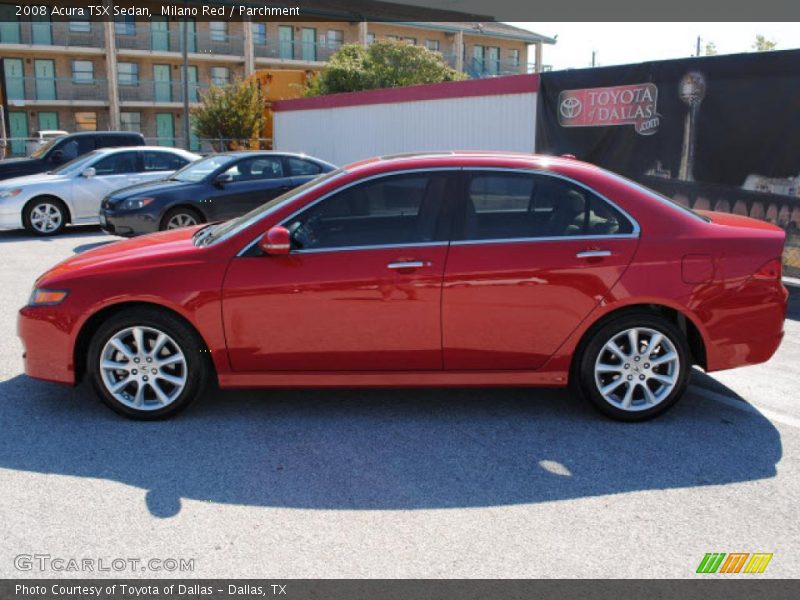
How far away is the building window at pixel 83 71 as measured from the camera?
141 ft

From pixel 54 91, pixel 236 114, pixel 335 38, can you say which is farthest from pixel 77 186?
pixel 335 38

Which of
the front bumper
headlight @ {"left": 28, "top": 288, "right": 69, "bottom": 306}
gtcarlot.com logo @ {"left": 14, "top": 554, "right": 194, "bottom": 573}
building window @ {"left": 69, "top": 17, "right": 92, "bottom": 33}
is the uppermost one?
building window @ {"left": 69, "top": 17, "right": 92, "bottom": 33}

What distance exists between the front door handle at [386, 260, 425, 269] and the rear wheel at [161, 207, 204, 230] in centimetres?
748

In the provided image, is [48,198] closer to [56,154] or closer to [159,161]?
[159,161]

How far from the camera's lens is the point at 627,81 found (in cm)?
1062

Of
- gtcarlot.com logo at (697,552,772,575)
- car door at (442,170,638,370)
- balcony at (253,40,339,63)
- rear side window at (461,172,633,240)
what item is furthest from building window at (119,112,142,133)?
gtcarlot.com logo at (697,552,772,575)

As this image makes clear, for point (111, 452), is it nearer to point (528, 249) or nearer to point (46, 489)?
point (46, 489)

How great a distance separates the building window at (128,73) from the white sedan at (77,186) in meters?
32.9

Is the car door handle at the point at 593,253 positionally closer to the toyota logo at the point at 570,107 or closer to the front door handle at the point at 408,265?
the front door handle at the point at 408,265

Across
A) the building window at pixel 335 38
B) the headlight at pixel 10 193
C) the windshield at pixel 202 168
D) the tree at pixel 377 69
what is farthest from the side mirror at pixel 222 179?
the building window at pixel 335 38

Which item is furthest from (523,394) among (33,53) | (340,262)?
(33,53)

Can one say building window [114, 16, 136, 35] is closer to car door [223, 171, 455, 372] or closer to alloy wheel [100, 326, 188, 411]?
alloy wheel [100, 326, 188, 411]

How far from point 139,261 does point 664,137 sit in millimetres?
7691

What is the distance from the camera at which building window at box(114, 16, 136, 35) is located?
4353 cm
